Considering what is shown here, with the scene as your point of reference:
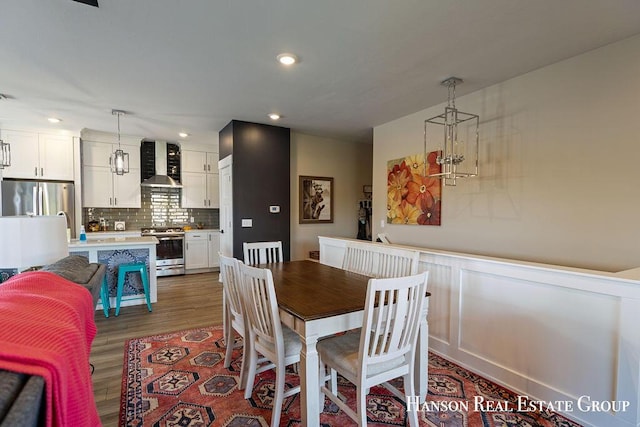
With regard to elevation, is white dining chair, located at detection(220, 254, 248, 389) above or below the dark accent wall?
below

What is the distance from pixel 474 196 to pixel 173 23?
10.4ft

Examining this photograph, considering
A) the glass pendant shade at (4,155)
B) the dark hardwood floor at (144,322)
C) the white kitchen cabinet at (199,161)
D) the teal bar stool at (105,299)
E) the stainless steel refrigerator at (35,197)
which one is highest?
the white kitchen cabinet at (199,161)

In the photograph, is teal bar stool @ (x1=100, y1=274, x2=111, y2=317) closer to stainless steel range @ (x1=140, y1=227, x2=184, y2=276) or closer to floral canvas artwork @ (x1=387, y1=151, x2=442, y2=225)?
stainless steel range @ (x1=140, y1=227, x2=184, y2=276)

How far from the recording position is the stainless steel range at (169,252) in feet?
19.0

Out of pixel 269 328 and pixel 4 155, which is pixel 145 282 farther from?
pixel 269 328

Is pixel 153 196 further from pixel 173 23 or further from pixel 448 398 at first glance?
pixel 448 398

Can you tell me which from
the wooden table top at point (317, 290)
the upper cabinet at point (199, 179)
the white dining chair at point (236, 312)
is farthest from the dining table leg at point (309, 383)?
the upper cabinet at point (199, 179)

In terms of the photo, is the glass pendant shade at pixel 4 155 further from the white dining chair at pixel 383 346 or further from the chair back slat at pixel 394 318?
the chair back slat at pixel 394 318

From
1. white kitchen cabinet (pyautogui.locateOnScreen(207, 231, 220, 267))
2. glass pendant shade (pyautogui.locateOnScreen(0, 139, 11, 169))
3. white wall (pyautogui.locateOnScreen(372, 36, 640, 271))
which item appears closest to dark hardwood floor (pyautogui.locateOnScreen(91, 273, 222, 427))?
white kitchen cabinet (pyautogui.locateOnScreen(207, 231, 220, 267))

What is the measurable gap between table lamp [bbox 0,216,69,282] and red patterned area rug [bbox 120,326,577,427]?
1.08 meters

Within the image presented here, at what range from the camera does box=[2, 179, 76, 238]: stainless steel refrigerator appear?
4902 millimetres

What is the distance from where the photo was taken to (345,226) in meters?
6.03

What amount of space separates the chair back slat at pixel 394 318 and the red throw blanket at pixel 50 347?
43.6 inches

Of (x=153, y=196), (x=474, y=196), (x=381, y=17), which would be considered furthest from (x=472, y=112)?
(x=153, y=196)
